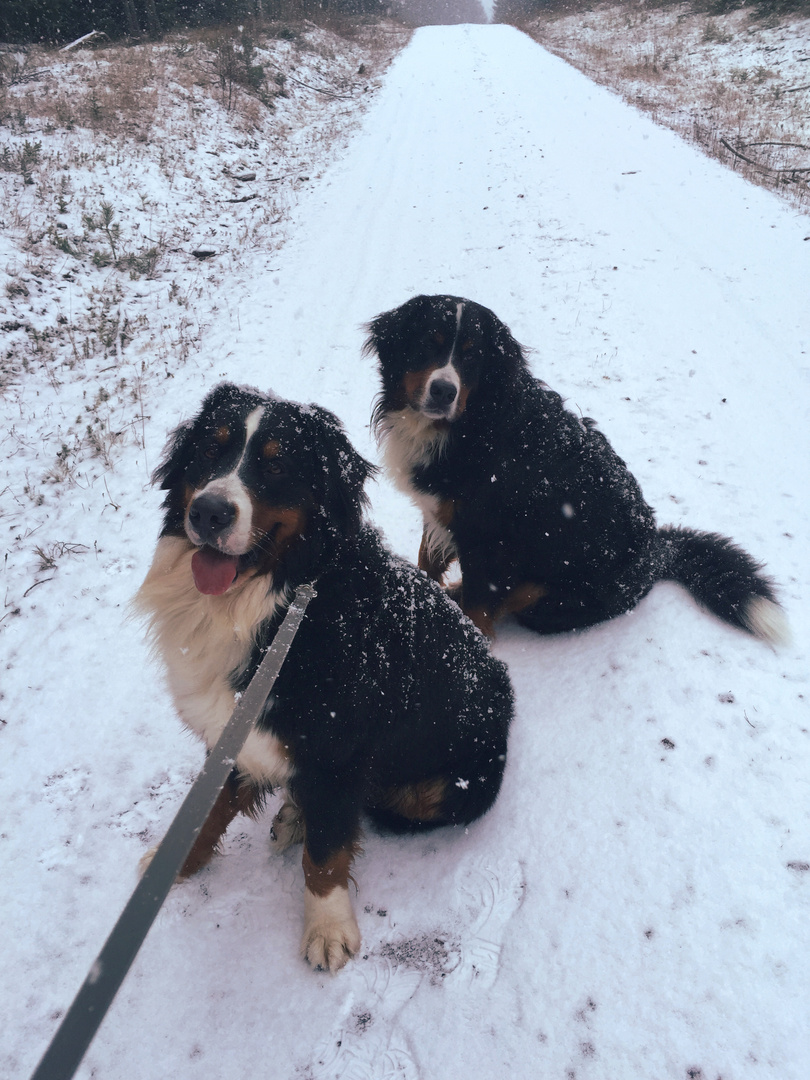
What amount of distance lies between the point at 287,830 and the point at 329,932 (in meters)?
0.45

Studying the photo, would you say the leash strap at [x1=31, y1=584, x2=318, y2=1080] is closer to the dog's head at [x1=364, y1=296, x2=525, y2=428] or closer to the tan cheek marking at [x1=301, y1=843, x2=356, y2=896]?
the tan cheek marking at [x1=301, y1=843, x2=356, y2=896]

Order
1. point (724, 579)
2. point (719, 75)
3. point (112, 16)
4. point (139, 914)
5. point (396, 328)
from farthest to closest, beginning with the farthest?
point (112, 16)
point (719, 75)
point (396, 328)
point (724, 579)
point (139, 914)

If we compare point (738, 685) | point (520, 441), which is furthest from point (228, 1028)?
point (520, 441)

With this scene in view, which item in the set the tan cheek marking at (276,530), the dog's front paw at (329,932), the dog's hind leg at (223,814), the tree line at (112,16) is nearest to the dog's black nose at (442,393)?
the tan cheek marking at (276,530)

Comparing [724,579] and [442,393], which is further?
[442,393]

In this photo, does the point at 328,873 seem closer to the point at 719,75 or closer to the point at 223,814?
the point at 223,814

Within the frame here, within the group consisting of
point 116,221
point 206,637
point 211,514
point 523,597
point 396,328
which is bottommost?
point 523,597

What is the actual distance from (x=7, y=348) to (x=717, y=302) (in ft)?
24.8

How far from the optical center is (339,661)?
6.79ft

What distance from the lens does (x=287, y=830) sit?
7.95 feet

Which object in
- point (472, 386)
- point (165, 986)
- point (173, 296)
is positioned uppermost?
point (472, 386)

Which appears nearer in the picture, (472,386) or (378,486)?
(472,386)

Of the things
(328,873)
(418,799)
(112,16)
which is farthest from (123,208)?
(112,16)

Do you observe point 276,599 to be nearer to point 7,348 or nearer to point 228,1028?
point 228,1028
